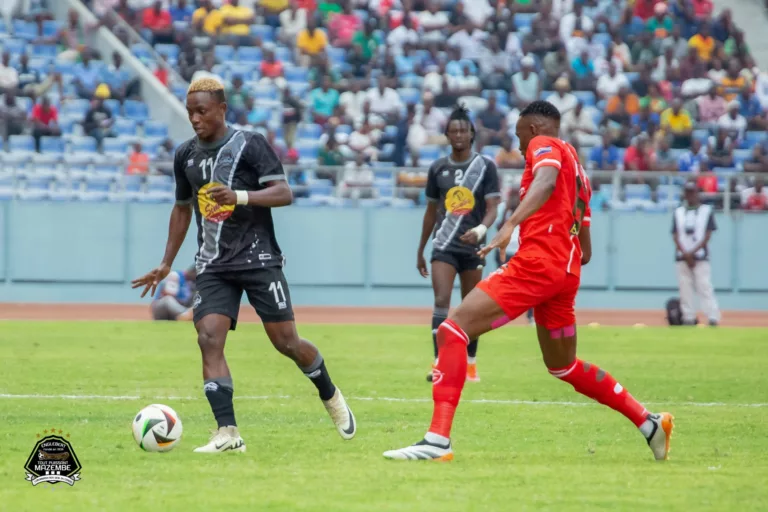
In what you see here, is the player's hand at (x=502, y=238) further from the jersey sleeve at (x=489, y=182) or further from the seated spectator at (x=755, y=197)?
the seated spectator at (x=755, y=197)

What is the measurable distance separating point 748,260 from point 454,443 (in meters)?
19.2

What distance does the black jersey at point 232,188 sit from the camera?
8688 millimetres

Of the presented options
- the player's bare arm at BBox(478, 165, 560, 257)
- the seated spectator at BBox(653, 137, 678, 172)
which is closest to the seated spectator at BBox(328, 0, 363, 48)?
the seated spectator at BBox(653, 137, 678, 172)

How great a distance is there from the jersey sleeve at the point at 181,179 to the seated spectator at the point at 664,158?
19.4m

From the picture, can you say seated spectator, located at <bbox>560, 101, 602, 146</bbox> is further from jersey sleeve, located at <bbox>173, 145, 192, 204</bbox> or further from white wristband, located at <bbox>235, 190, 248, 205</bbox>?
white wristband, located at <bbox>235, 190, 248, 205</bbox>

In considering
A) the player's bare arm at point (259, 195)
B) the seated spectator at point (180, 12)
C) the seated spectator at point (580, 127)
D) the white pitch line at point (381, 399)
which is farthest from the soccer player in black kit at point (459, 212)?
the seated spectator at point (180, 12)

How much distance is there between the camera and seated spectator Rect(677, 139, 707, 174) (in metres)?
27.5

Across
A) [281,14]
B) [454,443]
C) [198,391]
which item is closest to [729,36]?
[281,14]

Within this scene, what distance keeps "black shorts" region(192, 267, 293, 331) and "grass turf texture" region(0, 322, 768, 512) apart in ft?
2.85

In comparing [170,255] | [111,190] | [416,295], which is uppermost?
[170,255]

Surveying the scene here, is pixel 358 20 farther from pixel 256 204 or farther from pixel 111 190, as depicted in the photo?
pixel 256 204

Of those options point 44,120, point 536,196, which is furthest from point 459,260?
point 44,120

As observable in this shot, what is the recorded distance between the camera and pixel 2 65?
1127 inches

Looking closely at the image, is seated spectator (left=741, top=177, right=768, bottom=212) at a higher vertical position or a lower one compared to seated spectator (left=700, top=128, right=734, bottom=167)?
lower
